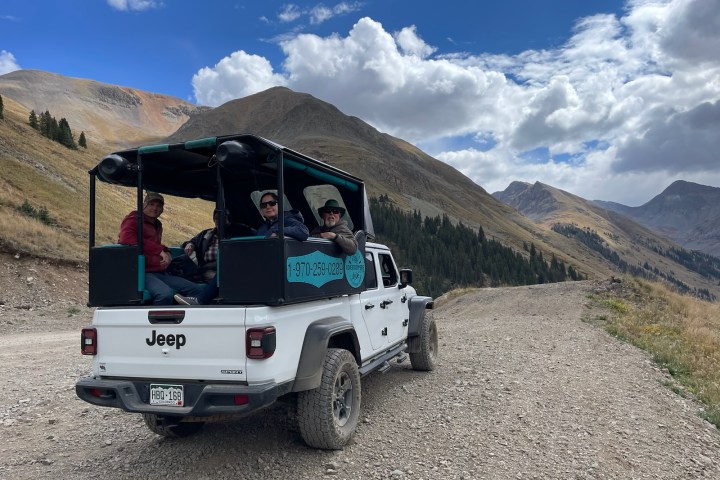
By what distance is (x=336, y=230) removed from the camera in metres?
6.17

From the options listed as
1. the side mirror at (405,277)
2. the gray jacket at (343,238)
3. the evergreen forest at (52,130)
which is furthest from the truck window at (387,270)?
the evergreen forest at (52,130)

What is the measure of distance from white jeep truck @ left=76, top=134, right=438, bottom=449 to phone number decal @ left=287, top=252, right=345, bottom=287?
0.01m

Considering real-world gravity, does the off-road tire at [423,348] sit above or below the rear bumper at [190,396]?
below

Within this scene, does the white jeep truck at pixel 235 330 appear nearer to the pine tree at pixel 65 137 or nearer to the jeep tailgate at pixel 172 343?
the jeep tailgate at pixel 172 343

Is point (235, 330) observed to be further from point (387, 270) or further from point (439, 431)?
point (387, 270)

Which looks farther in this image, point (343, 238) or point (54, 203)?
point (54, 203)

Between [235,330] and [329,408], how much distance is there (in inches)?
51.9

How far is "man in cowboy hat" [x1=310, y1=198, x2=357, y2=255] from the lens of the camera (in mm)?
5727

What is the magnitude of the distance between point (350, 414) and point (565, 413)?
307 cm

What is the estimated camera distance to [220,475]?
4.76m

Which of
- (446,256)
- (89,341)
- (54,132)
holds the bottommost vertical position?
(446,256)

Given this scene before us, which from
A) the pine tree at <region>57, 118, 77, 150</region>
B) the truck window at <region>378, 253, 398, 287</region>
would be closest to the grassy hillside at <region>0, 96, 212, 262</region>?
the pine tree at <region>57, 118, 77, 150</region>

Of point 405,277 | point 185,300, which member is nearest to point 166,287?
point 185,300

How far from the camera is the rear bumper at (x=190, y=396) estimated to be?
13.9 ft
